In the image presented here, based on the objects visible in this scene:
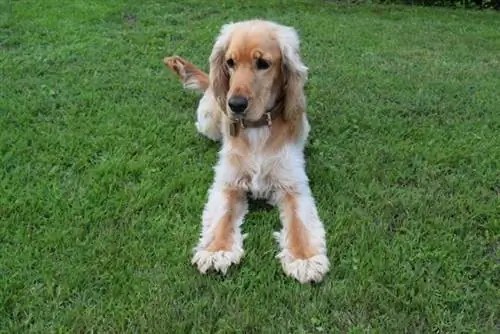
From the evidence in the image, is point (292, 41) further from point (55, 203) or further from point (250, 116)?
point (55, 203)

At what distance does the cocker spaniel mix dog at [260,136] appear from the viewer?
3.25 metres

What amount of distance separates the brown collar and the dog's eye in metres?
0.29

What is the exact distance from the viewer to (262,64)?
11.4 feet

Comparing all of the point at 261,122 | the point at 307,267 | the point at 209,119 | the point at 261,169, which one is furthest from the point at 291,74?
the point at 307,267

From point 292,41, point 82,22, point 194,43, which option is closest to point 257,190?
point 292,41

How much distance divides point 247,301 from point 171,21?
239 inches

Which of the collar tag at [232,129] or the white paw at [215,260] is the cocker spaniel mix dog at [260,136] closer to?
the collar tag at [232,129]

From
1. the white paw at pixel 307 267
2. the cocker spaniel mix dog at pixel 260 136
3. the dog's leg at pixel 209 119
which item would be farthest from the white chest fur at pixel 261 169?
the white paw at pixel 307 267

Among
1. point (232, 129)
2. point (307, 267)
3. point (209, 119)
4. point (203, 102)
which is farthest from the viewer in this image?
point (203, 102)

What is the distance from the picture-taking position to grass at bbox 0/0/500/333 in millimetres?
2643

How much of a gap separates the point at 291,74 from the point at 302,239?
3.70 feet

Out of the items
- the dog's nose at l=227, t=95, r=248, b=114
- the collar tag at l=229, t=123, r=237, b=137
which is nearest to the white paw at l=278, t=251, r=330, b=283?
the dog's nose at l=227, t=95, r=248, b=114

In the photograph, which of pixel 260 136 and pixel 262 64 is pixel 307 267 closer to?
pixel 260 136

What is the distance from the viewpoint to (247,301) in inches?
105
